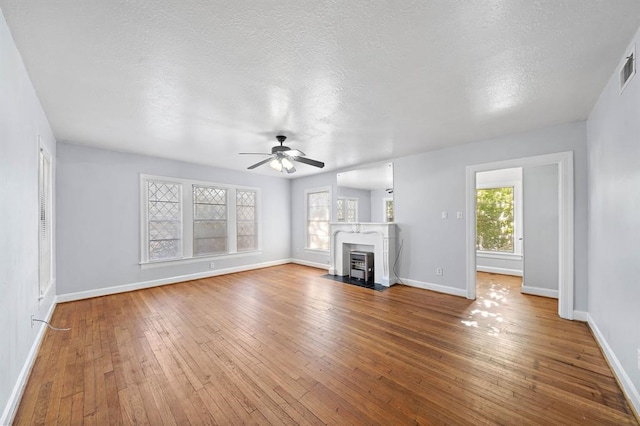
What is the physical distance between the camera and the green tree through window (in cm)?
587

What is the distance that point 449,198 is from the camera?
4293mm

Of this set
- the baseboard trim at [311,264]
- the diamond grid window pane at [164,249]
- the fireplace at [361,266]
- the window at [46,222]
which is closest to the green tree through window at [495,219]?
the fireplace at [361,266]

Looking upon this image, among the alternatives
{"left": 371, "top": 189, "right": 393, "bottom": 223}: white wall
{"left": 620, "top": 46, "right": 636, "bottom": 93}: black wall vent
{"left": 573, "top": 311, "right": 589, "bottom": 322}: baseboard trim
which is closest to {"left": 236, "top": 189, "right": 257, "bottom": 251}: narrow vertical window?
{"left": 371, "top": 189, "right": 393, "bottom": 223}: white wall

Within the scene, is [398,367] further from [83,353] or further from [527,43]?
[83,353]

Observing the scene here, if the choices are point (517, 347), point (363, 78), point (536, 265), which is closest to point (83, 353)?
point (363, 78)

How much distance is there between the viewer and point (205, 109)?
110 inches

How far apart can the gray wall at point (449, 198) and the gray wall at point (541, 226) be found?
1.07 meters

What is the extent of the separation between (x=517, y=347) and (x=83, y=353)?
4.31m

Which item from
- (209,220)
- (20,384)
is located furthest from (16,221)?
(209,220)

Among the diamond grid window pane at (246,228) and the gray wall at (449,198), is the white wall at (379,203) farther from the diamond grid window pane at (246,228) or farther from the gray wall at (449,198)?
the diamond grid window pane at (246,228)

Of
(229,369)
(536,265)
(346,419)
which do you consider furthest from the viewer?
(536,265)

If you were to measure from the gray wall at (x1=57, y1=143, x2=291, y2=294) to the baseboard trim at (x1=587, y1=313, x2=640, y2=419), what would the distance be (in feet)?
20.2

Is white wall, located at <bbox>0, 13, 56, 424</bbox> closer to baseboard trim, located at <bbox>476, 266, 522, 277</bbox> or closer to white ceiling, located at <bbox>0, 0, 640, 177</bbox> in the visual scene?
white ceiling, located at <bbox>0, 0, 640, 177</bbox>

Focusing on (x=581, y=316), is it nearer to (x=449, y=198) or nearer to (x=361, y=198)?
(x=449, y=198)
